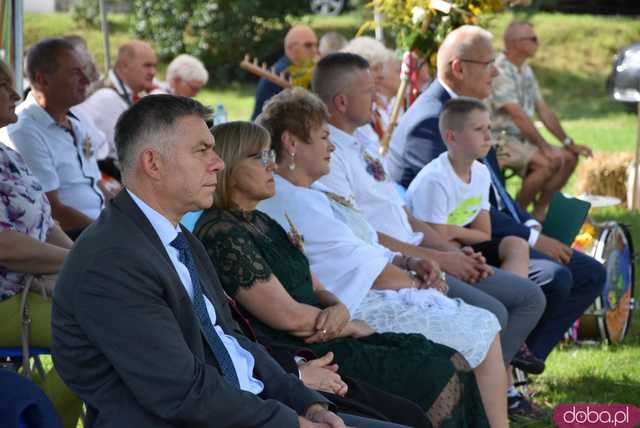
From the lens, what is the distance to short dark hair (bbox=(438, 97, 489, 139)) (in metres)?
5.36

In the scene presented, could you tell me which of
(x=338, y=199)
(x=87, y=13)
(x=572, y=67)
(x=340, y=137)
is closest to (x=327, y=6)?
(x=87, y=13)

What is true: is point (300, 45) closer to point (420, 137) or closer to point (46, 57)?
point (420, 137)

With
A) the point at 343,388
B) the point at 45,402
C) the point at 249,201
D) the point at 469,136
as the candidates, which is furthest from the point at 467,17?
the point at 45,402

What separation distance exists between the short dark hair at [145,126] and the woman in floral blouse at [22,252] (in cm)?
96

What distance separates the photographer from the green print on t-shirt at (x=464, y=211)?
5406mm

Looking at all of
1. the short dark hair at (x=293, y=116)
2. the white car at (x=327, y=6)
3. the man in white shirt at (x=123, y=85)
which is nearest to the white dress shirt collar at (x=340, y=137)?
the short dark hair at (x=293, y=116)

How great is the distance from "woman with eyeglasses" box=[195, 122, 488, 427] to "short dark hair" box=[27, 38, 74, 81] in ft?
5.74

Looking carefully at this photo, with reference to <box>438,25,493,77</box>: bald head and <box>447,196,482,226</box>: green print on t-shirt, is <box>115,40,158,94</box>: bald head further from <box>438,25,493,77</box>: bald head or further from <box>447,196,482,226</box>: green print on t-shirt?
<box>447,196,482,226</box>: green print on t-shirt

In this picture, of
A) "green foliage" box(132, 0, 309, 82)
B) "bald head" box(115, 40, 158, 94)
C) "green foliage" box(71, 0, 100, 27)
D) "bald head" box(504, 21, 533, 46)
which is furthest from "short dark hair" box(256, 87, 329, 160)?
"green foliage" box(71, 0, 100, 27)

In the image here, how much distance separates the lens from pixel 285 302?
12.1ft

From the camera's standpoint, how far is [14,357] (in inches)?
153

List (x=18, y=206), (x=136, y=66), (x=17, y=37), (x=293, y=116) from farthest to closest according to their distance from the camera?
(x=136, y=66) < (x=17, y=37) < (x=293, y=116) < (x=18, y=206)

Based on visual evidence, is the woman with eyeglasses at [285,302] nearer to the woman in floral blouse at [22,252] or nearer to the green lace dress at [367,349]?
the green lace dress at [367,349]

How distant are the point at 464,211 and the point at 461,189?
11cm
